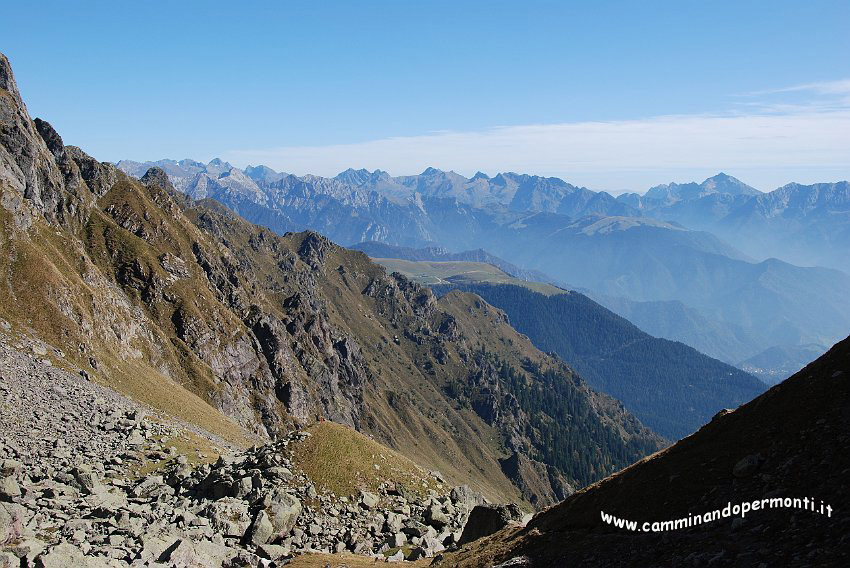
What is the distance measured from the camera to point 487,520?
139 ft

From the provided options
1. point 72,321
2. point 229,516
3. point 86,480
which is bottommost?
point 229,516

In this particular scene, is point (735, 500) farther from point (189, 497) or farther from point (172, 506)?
point (189, 497)

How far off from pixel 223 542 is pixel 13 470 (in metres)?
16.1

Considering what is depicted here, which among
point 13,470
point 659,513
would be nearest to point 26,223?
point 13,470

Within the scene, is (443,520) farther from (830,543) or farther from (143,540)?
(830,543)

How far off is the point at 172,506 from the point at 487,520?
21.5 meters

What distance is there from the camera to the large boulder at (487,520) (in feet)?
137

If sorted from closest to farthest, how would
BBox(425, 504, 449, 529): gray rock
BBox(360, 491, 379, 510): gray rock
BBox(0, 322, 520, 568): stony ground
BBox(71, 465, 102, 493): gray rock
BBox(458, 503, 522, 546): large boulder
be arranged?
BBox(0, 322, 520, 568): stony ground, BBox(71, 465, 102, 493): gray rock, BBox(458, 503, 522, 546): large boulder, BBox(360, 491, 379, 510): gray rock, BBox(425, 504, 449, 529): gray rock

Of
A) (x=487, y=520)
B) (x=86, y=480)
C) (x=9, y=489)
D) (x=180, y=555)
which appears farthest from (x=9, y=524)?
(x=487, y=520)

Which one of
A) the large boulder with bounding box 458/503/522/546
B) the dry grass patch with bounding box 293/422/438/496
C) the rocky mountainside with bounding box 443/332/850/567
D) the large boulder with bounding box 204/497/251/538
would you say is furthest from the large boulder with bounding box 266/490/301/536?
the rocky mountainside with bounding box 443/332/850/567

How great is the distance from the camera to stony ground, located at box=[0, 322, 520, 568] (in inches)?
1267

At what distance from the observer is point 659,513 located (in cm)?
2842

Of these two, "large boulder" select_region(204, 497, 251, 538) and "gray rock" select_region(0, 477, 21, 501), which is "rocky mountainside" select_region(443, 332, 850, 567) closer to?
"large boulder" select_region(204, 497, 251, 538)

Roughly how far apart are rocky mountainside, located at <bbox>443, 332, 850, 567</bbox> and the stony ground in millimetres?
10751
